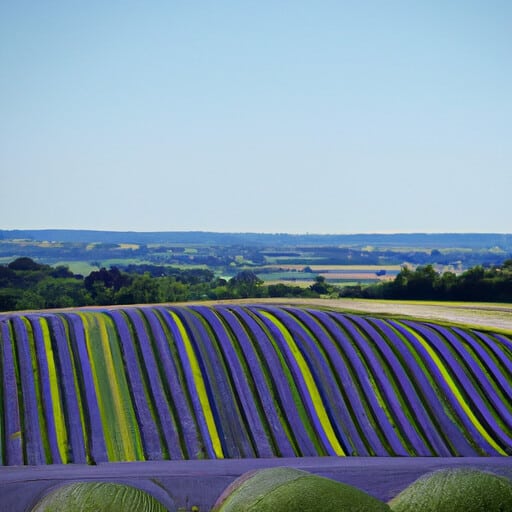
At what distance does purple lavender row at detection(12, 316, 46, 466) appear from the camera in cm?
1455

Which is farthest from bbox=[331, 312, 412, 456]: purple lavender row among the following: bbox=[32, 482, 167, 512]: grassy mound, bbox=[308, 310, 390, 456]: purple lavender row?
bbox=[32, 482, 167, 512]: grassy mound

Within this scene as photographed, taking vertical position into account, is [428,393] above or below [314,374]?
below

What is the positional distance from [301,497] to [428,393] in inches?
315

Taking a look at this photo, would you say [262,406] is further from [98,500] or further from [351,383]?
[98,500]

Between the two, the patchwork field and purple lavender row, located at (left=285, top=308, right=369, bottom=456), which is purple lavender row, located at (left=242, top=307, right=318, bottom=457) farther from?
purple lavender row, located at (left=285, top=308, right=369, bottom=456)

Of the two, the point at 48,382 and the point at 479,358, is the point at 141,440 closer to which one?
the point at 48,382

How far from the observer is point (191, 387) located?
16391mm

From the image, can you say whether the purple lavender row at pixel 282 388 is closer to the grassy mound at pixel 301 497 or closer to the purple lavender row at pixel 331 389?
the purple lavender row at pixel 331 389

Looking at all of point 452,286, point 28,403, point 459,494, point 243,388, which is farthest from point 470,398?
point 452,286

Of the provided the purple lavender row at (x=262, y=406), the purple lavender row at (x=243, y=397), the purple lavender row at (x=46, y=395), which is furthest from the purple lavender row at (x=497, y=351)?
the purple lavender row at (x=46, y=395)

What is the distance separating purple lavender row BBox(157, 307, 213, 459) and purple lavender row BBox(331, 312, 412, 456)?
3.13 m

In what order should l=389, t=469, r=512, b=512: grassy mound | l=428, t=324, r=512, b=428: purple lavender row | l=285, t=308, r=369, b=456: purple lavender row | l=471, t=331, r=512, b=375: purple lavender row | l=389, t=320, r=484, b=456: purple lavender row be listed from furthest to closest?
l=471, t=331, r=512, b=375: purple lavender row → l=428, t=324, r=512, b=428: purple lavender row → l=389, t=320, r=484, b=456: purple lavender row → l=285, t=308, r=369, b=456: purple lavender row → l=389, t=469, r=512, b=512: grassy mound

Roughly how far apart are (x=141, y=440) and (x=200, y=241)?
11150cm

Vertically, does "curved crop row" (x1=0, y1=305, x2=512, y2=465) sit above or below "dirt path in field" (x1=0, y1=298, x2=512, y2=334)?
below
